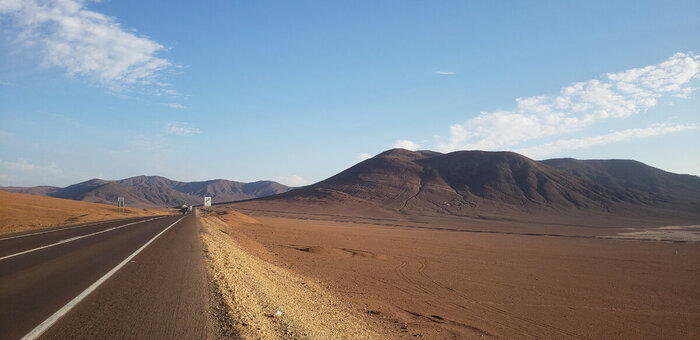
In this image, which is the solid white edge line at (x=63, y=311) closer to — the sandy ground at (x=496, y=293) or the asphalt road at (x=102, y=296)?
the asphalt road at (x=102, y=296)

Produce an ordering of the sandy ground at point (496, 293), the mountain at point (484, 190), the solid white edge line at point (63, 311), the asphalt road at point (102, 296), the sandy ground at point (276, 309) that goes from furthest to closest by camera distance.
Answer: the mountain at point (484, 190) < the sandy ground at point (496, 293) < the sandy ground at point (276, 309) < the asphalt road at point (102, 296) < the solid white edge line at point (63, 311)

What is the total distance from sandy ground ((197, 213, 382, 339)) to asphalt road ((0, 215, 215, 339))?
1.22ft

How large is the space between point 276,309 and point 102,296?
10.3 ft

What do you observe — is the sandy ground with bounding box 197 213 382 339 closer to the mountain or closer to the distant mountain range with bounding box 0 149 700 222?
the distant mountain range with bounding box 0 149 700 222

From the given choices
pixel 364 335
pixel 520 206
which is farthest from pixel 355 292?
pixel 520 206

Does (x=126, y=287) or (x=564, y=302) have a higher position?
(x=126, y=287)

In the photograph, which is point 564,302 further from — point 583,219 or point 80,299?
point 583,219

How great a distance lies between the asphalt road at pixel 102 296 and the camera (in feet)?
18.4

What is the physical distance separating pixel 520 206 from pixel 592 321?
98617mm

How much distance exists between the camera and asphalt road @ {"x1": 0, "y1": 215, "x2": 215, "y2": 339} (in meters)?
5.60

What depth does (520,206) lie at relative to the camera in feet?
338

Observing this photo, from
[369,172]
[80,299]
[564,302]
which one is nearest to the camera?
[80,299]

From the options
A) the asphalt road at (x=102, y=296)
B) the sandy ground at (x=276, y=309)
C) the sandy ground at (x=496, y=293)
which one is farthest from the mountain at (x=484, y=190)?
the asphalt road at (x=102, y=296)

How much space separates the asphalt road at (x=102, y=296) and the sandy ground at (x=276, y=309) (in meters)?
0.37
